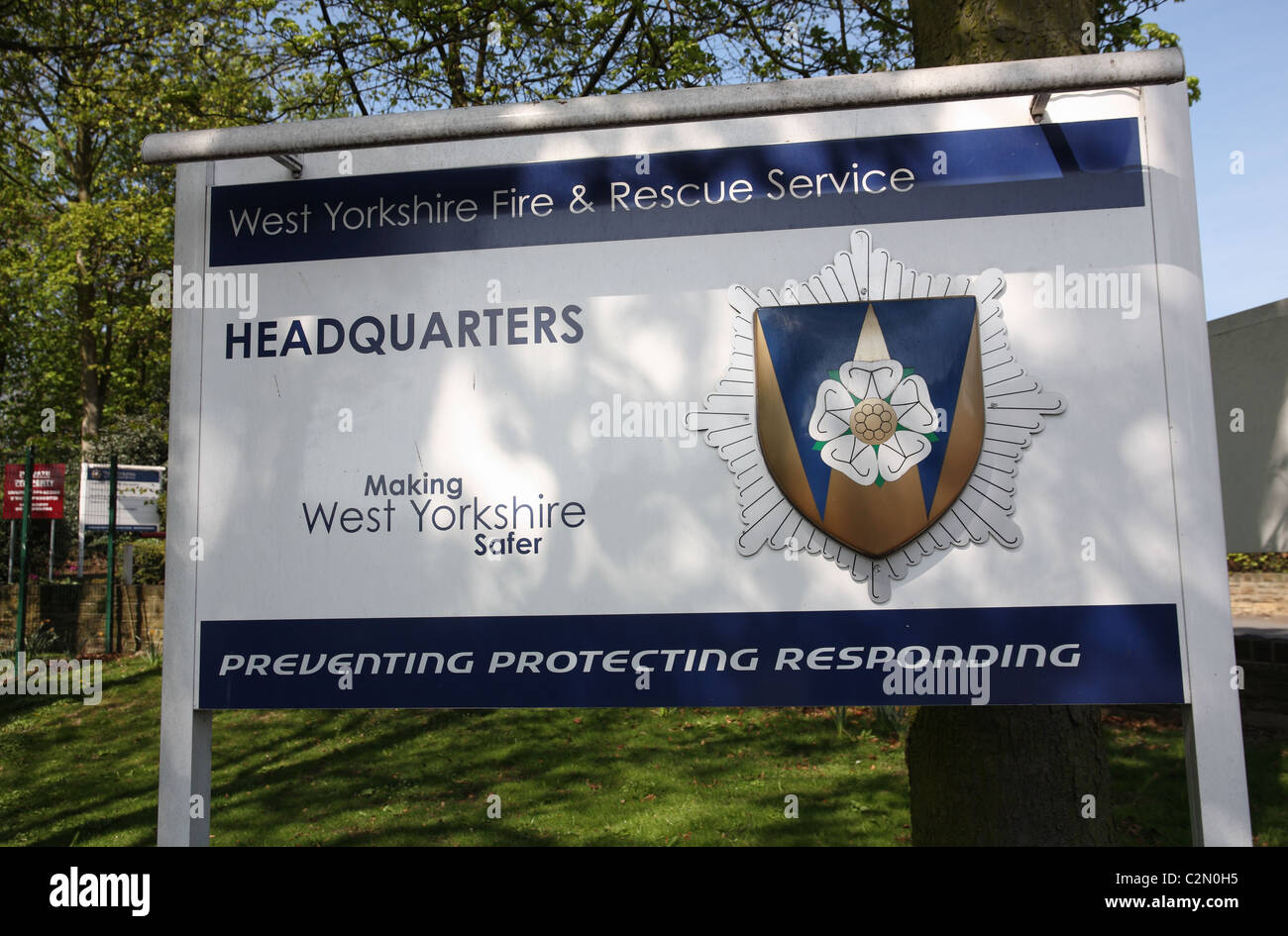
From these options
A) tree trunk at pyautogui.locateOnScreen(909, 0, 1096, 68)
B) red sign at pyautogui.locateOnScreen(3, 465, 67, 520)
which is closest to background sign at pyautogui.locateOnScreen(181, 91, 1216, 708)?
tree trunk at pyautogui.locateOnScreen(909, 0, 1096, 68)

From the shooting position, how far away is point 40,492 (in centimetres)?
1119

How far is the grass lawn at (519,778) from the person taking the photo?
577cm

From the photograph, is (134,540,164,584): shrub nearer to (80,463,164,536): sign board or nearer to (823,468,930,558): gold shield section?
(80,463,164,536): sign board

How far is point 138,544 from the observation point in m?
13.9

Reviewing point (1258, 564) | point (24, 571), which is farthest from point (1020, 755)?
point (1258, 564)

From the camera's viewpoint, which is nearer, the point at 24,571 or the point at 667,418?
the point at 667,418

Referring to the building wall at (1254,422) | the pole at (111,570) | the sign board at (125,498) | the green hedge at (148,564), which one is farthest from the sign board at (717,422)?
the green hedge at (148,564)

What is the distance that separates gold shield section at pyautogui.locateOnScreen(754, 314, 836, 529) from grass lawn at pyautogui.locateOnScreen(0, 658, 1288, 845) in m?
3.31

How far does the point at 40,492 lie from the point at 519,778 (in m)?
7.85

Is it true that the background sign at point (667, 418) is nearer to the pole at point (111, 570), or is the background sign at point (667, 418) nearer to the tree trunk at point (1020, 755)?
the tree trunk at point (1020, 755)

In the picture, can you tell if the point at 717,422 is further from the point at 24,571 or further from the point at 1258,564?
the point at 1258,564

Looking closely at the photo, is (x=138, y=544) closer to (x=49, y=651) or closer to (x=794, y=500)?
(x=49, y=651)

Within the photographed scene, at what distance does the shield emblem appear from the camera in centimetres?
270
